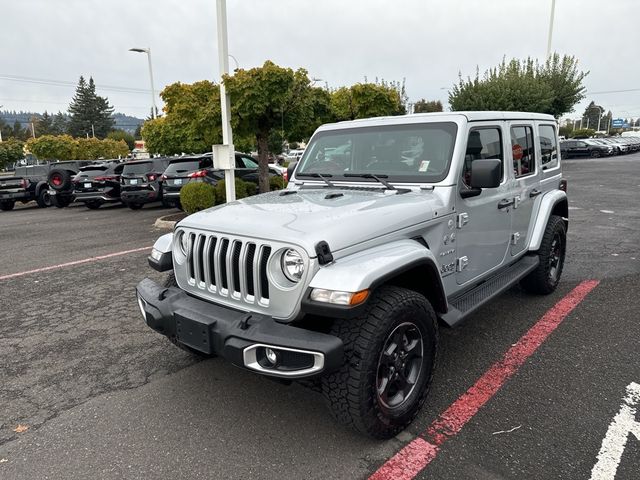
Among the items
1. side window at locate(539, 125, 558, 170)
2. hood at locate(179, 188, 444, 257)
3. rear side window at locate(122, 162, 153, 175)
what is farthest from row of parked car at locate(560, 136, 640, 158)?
hood at locate(179, 188, 444, 257)

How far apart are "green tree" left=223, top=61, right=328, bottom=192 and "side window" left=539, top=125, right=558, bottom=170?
5126 mm

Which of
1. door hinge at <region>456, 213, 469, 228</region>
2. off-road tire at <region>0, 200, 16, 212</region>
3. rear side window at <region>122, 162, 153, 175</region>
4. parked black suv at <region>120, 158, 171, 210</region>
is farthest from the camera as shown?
off-road tire at <region>0, 200, 16, 212</region>

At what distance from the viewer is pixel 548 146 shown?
5.13 meters

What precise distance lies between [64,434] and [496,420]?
103 inches

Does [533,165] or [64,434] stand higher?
[533,165]

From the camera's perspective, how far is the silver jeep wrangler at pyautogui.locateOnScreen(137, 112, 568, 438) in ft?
8.15

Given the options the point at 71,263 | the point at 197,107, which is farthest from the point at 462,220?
the point at 197,107

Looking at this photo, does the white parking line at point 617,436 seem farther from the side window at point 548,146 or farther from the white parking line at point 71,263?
the white parking line at point 71,263

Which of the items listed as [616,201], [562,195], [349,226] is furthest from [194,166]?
[616,201]

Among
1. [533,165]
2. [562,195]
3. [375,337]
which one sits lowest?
[375,337]

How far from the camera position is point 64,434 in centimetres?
290

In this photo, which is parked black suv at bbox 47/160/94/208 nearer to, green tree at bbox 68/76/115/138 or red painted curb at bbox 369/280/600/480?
red painted curb at bbox 369/280/600/480

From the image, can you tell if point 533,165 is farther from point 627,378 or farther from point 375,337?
point 375,337

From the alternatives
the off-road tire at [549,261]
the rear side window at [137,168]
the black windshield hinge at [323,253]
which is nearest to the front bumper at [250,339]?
the black windshield hinge at [323,253]
